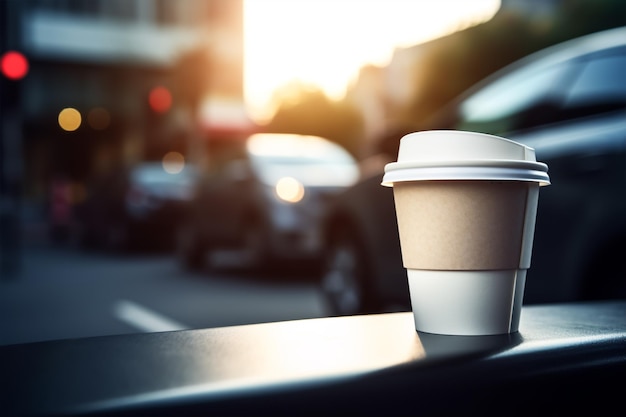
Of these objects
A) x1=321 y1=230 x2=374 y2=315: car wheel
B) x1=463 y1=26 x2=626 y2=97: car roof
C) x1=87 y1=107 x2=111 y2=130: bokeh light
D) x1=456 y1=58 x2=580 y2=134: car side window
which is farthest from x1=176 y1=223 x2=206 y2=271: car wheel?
x1=87 y1=107 x2=111 y2=130: bokeh light

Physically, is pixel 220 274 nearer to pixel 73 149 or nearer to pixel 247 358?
pixel 247 358

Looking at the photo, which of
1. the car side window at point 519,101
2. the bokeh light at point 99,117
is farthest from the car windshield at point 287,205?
the bokeh light at point 99,117

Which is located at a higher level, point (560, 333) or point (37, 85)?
point (37, 85)

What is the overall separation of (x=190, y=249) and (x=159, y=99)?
785cm

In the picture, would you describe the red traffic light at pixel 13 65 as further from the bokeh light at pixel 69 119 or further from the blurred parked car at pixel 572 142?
the bokeh light at pixel 69 119

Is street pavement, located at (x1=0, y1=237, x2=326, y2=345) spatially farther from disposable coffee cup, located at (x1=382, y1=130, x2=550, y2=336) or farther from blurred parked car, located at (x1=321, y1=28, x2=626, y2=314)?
disposable coffee cup, located at (x1=382, y1=130, x2=550, y2=336)

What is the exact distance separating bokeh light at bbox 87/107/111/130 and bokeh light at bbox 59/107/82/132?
47 cm

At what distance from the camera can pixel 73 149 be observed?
38.3 meters

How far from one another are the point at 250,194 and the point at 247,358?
7.83 metres

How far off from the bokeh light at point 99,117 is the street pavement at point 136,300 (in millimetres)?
24077

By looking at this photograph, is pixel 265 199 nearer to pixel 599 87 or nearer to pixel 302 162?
pixel 302 162

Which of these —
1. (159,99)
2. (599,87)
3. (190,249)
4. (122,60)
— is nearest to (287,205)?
(190,249)

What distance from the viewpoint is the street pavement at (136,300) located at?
6.06 metres

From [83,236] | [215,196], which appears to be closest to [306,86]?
[83,236]
